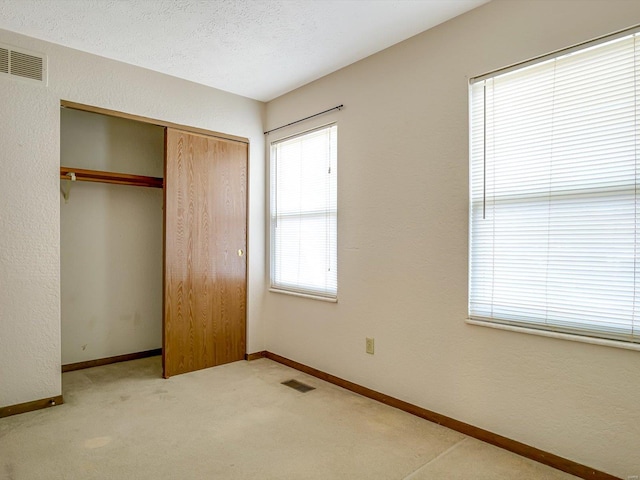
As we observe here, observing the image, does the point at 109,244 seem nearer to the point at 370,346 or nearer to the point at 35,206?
the point at 35,206

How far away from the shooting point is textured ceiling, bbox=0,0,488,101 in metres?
2.40

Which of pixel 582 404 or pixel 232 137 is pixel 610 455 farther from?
pixel 232 137

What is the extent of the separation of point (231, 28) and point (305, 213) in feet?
5.36

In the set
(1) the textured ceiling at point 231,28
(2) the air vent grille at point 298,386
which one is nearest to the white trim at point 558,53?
(1) the textured ceiling at point 231,28

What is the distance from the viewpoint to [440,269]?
257 centimetres

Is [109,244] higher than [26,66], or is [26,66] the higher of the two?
[26,66]

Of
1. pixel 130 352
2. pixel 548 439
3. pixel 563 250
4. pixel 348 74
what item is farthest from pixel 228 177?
pixel 548 439

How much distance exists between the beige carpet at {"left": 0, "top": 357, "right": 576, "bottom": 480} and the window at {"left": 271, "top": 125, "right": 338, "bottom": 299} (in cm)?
98

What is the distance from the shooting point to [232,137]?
12.8 feet

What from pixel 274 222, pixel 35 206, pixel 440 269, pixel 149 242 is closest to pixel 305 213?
pixel 274 222

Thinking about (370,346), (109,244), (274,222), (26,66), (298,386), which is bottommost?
(298,386)

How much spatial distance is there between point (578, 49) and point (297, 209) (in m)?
2.44

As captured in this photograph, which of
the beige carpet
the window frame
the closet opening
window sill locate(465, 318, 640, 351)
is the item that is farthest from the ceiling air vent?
window sill locate(465, 318, 640, 351)

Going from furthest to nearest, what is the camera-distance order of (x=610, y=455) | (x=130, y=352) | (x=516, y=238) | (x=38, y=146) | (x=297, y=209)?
(x=130, y=352)
(x=297, y=209)
(x=38, y=146)
(x=516, y=238)
(x=610, y=455)
